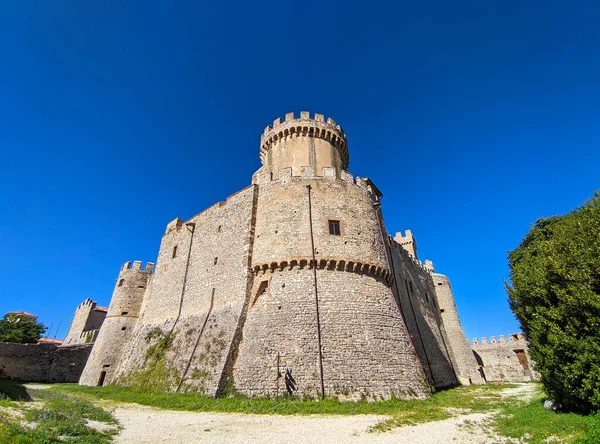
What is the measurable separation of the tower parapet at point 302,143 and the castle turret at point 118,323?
54.4 feet

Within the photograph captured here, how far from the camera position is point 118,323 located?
2734cm

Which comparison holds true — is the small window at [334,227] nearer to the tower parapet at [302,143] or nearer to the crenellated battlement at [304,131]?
the tower parapet at [302,143]

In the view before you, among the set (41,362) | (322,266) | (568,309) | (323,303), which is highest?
(322,266)

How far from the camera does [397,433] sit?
9.40 m

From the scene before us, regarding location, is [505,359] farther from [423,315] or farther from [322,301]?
[322,301]

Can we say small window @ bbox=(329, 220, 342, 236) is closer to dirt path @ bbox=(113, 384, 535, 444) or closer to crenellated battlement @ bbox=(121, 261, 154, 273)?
dirt path @ bbox=(113, 384, 535, 444)

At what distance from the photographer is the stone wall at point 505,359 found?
108 feet

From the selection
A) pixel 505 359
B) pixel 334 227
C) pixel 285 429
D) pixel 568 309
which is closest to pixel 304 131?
pixel 334 227

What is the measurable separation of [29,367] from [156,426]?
2457 centimetres

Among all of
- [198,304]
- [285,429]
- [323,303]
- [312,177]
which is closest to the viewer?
[285,429]

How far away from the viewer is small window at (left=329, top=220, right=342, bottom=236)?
1808 centimetres

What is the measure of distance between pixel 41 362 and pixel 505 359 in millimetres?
44550

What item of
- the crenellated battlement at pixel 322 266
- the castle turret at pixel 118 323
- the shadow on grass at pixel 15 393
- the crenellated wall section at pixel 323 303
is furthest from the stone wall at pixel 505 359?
the shadow on grass at pixel 15 393

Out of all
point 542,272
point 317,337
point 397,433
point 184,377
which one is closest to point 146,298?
point 184,377
